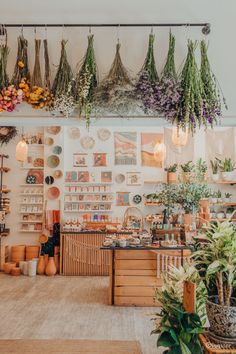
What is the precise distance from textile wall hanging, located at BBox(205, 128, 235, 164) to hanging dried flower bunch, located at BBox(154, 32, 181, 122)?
508cm

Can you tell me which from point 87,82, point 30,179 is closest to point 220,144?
point 30,179

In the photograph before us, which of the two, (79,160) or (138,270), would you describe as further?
(79,160)

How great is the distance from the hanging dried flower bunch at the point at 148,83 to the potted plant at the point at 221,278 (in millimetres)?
1696

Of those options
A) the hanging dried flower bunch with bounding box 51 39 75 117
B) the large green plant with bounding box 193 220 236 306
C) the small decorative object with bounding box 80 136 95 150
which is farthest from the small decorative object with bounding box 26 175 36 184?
the large green plant with bounding box 193 220 236 306

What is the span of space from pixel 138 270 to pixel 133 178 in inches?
127

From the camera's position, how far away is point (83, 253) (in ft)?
25.1

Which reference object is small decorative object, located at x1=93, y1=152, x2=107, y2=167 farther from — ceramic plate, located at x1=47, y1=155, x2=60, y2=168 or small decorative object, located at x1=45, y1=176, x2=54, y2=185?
small decorative object, located at x1=45, y1=176, x2=54, y2=185

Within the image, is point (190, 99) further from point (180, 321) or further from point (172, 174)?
point (172, 174)

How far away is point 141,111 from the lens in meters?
3.60

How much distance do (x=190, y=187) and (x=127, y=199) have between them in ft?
7.09

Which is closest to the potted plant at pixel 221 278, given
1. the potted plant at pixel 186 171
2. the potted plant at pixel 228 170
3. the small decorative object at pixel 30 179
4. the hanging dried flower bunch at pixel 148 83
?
the hanging dried flower bunch at pixel 148 83

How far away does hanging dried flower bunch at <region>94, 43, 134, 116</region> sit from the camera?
11.1 ft

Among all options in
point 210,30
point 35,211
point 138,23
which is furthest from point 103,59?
point 35,211

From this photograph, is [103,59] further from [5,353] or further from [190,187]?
[190,187]
